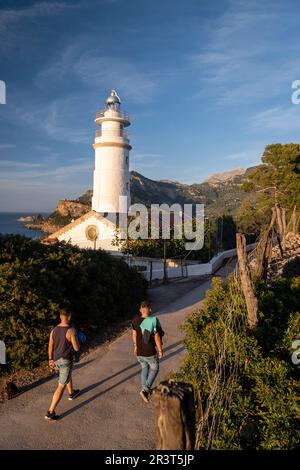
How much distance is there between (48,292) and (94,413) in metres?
3.05

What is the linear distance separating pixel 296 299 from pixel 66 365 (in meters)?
5.79

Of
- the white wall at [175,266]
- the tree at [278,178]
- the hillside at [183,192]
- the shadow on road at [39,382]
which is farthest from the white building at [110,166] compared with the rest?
the hillside at [183,192]

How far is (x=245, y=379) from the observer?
220 inches

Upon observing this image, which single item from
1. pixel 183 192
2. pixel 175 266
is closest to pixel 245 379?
pixel 175 266

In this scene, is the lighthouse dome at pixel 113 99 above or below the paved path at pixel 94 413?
above

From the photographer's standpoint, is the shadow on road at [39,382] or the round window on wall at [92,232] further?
the round window on wall at [92,232]

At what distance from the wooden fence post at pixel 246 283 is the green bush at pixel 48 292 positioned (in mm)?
3842

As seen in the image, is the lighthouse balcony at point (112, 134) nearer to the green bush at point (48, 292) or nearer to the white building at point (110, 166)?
the white building at point (110, 166)

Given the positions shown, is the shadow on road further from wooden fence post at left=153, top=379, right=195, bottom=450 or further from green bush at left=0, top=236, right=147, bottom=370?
wooden fence post at left=153, top=379, right=195, bottom=450

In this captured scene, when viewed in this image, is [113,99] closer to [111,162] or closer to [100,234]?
[111,162]

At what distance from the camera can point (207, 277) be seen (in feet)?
67.4

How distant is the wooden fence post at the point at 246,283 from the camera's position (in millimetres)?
6578
